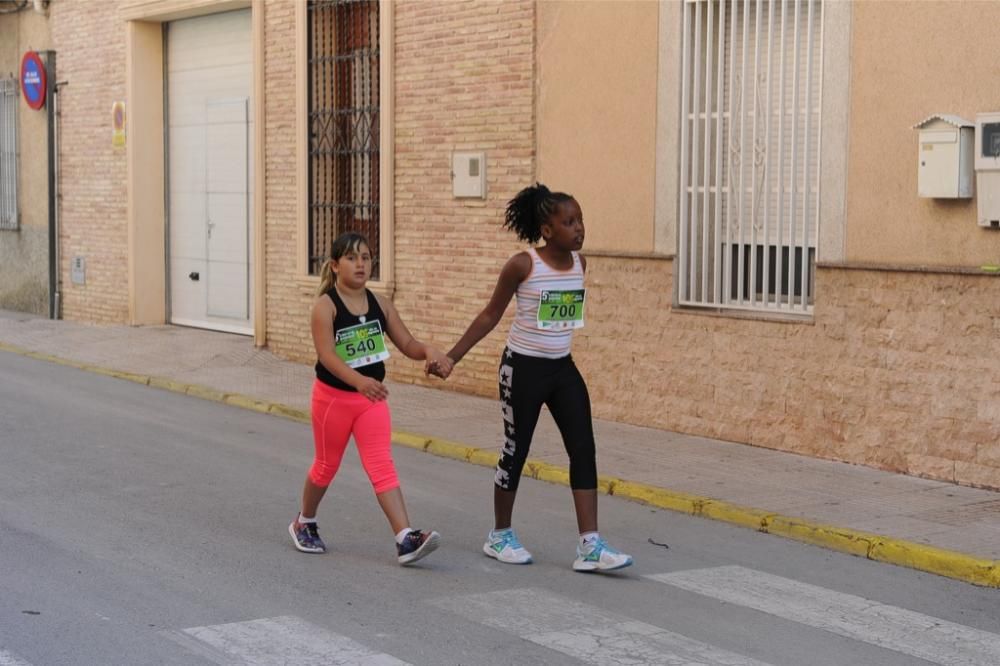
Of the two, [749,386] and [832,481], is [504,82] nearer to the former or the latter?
[749,386]

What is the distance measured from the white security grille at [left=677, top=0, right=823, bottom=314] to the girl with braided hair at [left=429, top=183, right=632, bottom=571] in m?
3.92

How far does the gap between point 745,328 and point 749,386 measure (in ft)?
1.43

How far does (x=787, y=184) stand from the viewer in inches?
453

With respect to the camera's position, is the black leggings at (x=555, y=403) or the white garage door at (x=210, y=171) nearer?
the black leggings at (x=555, y=403)

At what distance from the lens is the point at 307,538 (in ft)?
26.2

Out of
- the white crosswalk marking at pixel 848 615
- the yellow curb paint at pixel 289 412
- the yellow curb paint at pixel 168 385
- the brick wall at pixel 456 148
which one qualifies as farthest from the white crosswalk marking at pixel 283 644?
the yellow curb paint at pixel 168 385

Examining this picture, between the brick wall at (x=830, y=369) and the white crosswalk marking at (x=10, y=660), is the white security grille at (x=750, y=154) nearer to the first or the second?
the brick wall at (x=830, y=369)

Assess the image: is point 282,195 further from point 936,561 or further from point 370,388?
point 936,561

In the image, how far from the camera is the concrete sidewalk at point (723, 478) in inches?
Result: 332

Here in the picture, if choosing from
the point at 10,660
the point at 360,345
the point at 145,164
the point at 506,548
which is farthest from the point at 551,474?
the point at 145,164

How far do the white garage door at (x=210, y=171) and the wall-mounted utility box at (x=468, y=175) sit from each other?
4901 millimetres

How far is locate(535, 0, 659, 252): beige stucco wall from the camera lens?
12.5m

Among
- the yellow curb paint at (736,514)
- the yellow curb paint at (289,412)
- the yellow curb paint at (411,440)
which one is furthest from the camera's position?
the yellow curb paint at (289,412)

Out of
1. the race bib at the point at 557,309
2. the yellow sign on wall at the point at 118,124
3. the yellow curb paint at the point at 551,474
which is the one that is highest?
the yellow sign on wall at the point at 118,124
